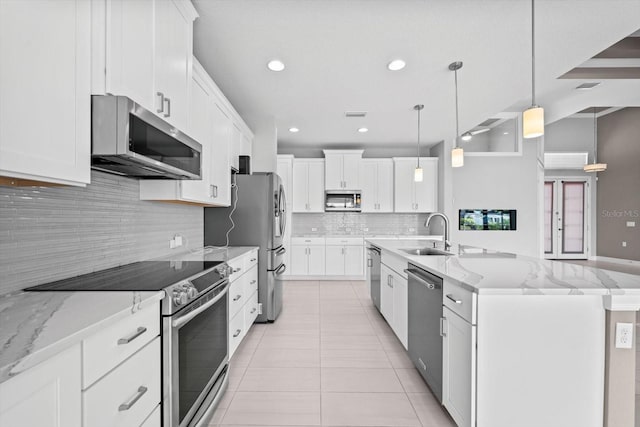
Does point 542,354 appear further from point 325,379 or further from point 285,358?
point 285,358

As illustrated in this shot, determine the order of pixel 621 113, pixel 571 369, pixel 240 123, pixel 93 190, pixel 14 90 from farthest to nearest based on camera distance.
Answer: pixel 621 113 → pixel 240 123 → pixel 93 190 → pixel 571 369 → pixel 14 90

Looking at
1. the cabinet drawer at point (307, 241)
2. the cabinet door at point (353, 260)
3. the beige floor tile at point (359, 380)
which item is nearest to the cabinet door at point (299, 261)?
the cabinet drawer at point (307, 241)

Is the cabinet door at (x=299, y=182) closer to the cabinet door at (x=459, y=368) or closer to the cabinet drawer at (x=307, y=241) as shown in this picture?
the cabinet drawer at (x=307, y=241)

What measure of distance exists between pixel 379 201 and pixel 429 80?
10.4 ft

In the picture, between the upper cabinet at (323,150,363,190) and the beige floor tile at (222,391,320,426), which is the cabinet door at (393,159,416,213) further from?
the beige floor tile at (222,391,320,426)

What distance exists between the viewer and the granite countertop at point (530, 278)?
1429 millimetres

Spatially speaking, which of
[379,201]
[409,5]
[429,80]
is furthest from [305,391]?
[379,201]

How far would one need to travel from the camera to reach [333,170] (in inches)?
245

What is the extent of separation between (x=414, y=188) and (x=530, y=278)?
4.77m

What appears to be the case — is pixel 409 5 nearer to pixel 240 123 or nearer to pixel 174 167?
pixel 174 167

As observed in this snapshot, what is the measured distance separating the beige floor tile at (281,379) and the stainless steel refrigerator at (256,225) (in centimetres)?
109

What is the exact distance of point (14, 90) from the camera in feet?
3.05

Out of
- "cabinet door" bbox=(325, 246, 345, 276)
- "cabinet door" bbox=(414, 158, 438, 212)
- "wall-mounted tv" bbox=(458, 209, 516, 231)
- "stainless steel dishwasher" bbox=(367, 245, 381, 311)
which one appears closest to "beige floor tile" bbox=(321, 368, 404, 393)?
"stainless steel dishwasher" bbox=(367, 245, 381, 311)

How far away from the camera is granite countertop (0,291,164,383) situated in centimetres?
69
